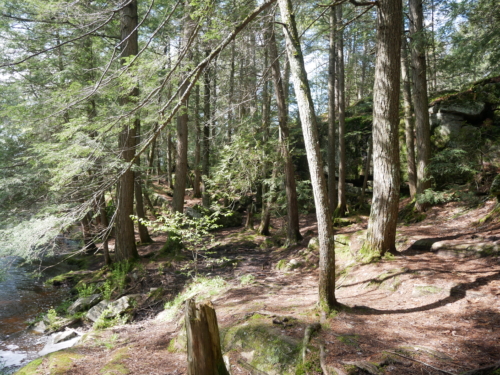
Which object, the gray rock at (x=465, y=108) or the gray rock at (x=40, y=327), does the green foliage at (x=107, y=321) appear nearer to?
the gray rock at (x=40, y=327)

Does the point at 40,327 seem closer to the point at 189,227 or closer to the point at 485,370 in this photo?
the point at 189,227

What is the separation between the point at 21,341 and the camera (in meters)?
6.48

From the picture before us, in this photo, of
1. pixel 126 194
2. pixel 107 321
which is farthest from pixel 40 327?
pixel 126 194

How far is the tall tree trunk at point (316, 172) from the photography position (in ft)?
13.7

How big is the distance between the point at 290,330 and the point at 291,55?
3899mm

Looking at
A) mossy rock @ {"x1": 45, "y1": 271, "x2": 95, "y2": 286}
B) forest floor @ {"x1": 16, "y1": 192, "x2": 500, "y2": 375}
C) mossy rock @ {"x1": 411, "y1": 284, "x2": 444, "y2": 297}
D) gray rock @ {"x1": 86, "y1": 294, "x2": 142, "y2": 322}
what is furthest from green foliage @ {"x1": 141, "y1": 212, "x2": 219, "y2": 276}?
mossy rock @ {"x1": 45, "y1": 271, "x2": 95, "y2": 286}

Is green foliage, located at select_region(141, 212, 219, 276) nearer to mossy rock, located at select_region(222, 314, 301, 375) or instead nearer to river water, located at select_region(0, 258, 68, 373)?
mossy rock, located at select_region(222, 314, 301, 375)

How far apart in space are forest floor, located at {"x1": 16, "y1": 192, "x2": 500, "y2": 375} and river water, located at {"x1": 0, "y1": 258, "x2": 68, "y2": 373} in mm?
1373

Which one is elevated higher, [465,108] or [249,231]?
[465,108]

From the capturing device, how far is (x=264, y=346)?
3646 millimetres

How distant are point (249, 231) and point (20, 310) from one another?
345 inches

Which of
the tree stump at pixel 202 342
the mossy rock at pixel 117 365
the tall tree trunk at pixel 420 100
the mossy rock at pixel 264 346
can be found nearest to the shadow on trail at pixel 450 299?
the mossy rock at pixel 264 346

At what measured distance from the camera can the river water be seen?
19.2 feet

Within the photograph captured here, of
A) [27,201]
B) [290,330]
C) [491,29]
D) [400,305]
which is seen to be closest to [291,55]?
[290,330]
